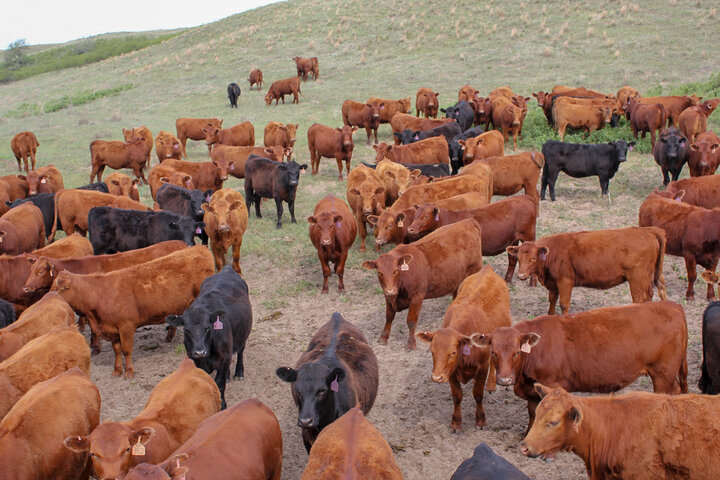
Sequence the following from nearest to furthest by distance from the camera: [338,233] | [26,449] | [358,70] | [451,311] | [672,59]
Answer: [26,449], [451,311], [338,233], [672,59], [358,70]

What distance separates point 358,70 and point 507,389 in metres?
30.3

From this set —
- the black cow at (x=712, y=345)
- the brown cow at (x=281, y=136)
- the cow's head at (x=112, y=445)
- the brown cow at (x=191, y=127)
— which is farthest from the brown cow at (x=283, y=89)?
the cow's head at (x=112, y=445)

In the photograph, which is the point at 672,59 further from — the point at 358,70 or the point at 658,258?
the point at 658,258

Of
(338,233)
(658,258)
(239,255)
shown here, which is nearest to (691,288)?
(658,258)

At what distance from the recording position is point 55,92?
133 feet

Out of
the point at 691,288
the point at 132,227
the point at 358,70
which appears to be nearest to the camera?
the point at 691,288

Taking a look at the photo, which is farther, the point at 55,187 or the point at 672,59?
the point at 672,59

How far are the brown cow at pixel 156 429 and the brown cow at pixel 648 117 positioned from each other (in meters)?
16.3

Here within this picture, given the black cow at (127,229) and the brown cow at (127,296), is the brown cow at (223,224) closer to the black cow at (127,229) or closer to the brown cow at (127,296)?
the black cow at (127,229)

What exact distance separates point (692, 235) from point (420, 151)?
8413mm

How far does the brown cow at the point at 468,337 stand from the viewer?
6.67 metres

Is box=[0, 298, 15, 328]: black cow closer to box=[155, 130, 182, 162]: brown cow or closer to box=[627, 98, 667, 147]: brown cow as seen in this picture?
box=[155, 130, 182, 162]: brown cow

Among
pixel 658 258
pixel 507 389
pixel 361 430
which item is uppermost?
pixel 361 430

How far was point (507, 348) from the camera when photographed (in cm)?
640
